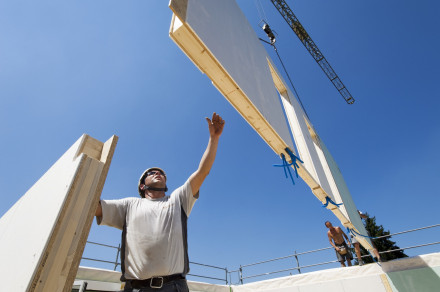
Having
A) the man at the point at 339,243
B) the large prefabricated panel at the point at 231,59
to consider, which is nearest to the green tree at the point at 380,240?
the man at the point at 339,243

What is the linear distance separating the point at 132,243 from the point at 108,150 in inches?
24.3

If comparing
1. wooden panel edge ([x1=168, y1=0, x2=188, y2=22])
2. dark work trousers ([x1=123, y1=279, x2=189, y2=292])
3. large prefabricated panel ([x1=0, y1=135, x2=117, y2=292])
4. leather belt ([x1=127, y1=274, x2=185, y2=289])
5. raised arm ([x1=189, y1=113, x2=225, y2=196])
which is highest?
wooden panel edge ([x1=168, y1=0, x2=188, y2=22])

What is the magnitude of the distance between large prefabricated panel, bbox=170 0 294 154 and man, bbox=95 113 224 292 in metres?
0.49

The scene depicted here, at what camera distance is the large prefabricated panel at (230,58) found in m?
1.57

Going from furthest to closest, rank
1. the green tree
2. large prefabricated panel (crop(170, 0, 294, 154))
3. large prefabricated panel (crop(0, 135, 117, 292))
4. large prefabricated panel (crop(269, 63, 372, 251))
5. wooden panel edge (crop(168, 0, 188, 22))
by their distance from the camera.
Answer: the green tree, large prefabricated panel (crop(269, 63, 372, 251)), large prefabricated panel (crop(170, 0, 294, 154)), wooden panel edge (crop(168, 0, 188, 22)), large prefabricated panel (crop(0, 135, 117, 292))

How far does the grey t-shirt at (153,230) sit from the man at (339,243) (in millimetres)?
6846

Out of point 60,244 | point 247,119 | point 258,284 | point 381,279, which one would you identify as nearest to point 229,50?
point 247,119

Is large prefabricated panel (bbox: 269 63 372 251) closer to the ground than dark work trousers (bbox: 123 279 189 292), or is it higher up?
higher up

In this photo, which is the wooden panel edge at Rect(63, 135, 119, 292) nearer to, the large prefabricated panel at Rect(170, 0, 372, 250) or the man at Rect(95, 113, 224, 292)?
the man at Rect(95, 113, 224, 292)

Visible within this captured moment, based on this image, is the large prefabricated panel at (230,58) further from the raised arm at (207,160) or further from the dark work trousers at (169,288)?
the dark work trousers at (169,288)

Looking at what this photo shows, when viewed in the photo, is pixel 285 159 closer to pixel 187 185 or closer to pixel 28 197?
pixel 187 185

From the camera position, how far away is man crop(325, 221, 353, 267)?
21.9 ft

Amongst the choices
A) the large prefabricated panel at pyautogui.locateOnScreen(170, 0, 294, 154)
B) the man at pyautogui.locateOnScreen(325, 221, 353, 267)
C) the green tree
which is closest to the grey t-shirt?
the large prefabricated panel at pyautogui.locateOnScreen(170, 0, 294, 154)

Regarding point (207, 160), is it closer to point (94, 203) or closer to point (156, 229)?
point (156, 229)
